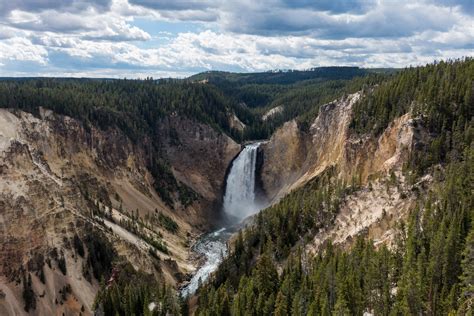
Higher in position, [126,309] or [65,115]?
[65,115]

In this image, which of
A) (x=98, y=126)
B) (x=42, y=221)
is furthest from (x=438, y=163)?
(x=98, y=126)

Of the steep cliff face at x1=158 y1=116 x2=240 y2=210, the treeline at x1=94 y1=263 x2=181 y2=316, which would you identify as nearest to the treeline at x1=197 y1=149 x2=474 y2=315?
the treeline at x1=94 y1=263 x2=181 y2=316

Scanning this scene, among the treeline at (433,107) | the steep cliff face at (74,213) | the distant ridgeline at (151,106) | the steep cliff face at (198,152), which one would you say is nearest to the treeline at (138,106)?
the distant ridgeline at (151,106)

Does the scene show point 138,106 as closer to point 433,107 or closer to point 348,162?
point 348,162

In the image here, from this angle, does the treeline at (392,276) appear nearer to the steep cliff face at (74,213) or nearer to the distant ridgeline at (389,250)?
the distant ridgeline at (389,250)

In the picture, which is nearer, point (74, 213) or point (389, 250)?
point (389, 250)

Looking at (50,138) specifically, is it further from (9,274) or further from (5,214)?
(9,274)

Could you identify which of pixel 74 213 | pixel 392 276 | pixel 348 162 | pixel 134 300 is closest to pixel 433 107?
pixel 348 162
